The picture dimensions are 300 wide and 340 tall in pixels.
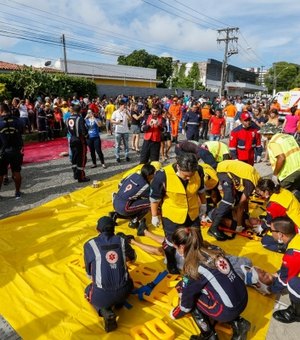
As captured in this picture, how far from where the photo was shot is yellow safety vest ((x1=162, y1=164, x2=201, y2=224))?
3586mm

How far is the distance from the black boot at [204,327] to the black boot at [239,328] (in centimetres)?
17

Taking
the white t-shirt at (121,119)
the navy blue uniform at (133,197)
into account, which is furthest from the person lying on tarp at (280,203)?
the white t-shirt at (121,119)

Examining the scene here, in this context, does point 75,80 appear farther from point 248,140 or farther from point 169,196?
point 169,196

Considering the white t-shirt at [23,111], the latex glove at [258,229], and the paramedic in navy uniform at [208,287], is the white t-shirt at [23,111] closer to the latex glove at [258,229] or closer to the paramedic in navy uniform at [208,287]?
the latex glove at [258,229]

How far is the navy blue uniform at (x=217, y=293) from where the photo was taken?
2699 mm

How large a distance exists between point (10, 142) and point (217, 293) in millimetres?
4781

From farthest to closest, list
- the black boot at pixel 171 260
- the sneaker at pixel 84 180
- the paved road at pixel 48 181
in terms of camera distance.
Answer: the sneaker at pixel 84 180
the paved road at pixel 48 181
the black boot at pixel 171 260

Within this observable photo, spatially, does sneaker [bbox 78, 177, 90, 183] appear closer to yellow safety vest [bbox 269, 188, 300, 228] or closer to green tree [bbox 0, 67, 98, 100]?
yellow safety vest [bbox 269, 188, 300, 228]

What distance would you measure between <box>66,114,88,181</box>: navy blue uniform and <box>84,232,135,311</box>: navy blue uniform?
4.41m

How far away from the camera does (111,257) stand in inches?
120

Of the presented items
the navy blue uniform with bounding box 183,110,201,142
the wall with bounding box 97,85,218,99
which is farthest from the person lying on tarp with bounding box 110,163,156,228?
the wall with bounding box 97,85,218,99

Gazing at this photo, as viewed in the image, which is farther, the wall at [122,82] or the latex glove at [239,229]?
the wall at [122,82]

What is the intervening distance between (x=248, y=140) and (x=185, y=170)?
3.66 meters

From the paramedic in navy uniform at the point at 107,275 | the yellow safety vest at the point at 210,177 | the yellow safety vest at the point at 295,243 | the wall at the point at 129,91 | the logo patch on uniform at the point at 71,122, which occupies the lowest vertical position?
the paramedic in navy uniform at the point at 107,275
